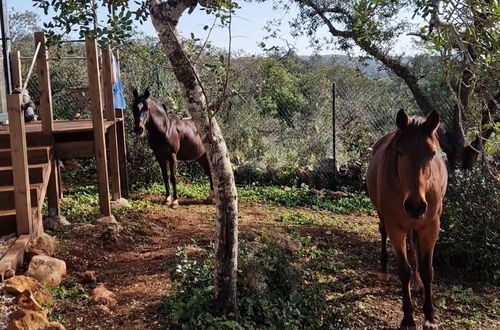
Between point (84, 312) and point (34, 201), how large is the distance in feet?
6.67

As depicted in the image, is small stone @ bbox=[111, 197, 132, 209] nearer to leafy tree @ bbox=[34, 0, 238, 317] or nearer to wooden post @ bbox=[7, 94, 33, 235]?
wooden post @ bbox=[7, 94, 33, 235]

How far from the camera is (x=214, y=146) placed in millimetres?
3193

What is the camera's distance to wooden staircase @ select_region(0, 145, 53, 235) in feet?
16.7

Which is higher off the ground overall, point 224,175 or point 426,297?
point 224,175

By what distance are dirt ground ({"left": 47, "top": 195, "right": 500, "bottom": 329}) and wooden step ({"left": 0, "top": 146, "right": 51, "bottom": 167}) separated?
912 mm

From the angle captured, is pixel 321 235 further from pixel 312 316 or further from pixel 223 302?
pixel 223 302

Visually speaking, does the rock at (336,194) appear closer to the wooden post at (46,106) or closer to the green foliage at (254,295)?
the wooden post at (46,106)

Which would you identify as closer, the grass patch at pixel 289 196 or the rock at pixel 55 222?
the rock at pixel 55 222

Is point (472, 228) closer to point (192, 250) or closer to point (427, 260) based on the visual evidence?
point (427, 260)

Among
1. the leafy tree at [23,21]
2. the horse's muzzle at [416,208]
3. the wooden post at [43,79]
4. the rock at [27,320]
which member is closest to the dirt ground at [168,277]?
the rock at [27,320]

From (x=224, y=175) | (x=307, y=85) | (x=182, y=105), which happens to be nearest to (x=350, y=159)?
(x=182, y=105)

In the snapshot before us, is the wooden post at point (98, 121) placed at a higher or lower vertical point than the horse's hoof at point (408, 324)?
higher

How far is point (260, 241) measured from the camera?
15.5ft

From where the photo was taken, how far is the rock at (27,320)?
9.99ft
